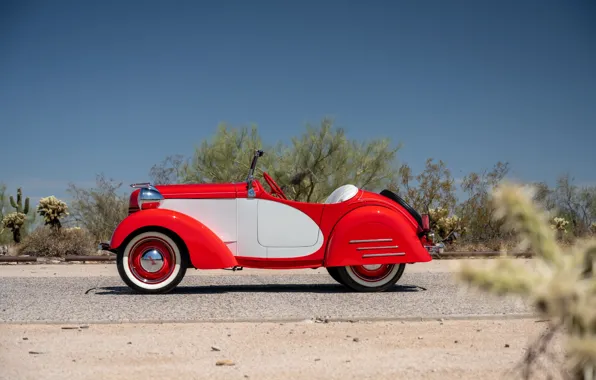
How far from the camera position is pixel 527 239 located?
2.17 metres

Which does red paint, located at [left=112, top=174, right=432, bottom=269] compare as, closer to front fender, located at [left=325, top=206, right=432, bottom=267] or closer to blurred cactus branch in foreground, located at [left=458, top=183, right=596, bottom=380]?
front fender, located at [left=325, top=206, right=432, bottom=267]

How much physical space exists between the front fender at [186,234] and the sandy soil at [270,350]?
2.26 metres

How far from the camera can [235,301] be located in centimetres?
826

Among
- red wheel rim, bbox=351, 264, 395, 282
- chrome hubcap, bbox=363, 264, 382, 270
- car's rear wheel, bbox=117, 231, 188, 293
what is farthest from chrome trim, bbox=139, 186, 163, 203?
chrome hubcap, bbox=363, 264, 382, 270

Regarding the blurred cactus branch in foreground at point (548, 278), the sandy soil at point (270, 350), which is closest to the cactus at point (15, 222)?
the sandy soil at point (270, 350)

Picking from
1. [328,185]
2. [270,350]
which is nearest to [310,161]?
[328,185]

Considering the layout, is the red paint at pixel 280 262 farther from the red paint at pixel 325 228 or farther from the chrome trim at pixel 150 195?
the chrome trim at pixel 150 195

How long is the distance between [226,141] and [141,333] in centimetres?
1661

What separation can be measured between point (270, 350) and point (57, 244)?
40.4 feet

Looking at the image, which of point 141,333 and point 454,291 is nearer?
point 141,333

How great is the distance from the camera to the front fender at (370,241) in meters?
8.98

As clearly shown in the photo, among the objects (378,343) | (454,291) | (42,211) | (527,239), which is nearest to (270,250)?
(454,291)

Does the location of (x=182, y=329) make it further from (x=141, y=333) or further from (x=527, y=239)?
(x=527, y=239)

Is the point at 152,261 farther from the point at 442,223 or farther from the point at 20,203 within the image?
the point at 20,203
